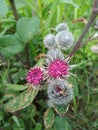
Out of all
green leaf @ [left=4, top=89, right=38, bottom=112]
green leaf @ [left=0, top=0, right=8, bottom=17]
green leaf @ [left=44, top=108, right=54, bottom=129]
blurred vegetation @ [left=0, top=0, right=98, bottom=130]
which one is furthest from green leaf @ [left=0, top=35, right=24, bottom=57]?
green leaf @ [left=44, top=108, right=54, bottom=129]

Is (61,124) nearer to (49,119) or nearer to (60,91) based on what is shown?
(49,119)

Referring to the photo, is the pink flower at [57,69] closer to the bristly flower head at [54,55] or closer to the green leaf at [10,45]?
the bristly flower head at [54,55]

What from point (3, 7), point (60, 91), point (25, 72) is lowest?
point (25, 72)

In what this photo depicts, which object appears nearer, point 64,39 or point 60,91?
point 60,91

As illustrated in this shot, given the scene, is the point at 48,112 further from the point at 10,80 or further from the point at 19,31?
the point at 19,31

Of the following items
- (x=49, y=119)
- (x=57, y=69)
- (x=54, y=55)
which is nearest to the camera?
(x=57, y=69)

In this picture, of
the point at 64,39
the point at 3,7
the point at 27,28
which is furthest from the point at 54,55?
the point at 3,7

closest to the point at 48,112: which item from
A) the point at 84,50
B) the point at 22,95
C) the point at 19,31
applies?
the point at 22,95
